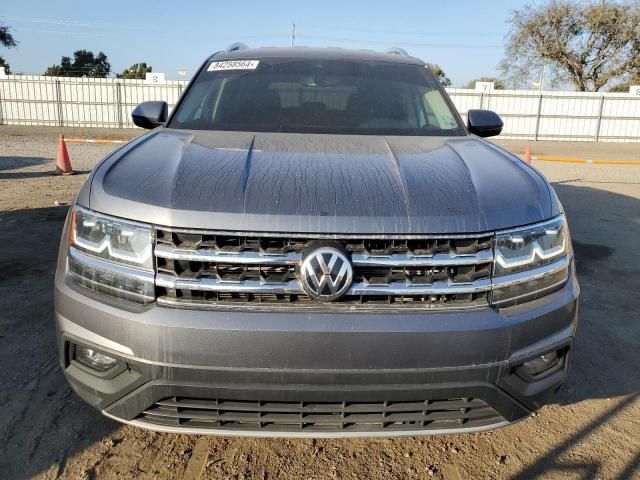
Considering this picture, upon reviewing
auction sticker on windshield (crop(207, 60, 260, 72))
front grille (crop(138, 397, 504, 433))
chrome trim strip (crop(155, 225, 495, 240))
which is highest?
auction sticker on windshield (crop(207, 60, 260, 72))

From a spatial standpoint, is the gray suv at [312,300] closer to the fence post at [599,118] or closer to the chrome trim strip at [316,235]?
the chrome trim strip at [316,235]

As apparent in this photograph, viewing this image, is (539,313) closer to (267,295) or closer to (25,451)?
(267,295)

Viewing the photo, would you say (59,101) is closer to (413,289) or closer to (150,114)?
(150,114)

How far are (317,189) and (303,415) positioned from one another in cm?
82

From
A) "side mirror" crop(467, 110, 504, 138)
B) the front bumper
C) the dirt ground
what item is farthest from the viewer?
"side mirror" crop(467, 110, 504, 138)

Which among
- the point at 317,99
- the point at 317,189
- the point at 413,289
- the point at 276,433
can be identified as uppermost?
the point at 317,99

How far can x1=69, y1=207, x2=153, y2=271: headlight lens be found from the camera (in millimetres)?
1917

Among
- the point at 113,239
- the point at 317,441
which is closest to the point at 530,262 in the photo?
the point at 317,441

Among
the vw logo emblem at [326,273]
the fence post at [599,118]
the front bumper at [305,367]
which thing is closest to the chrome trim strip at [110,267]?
the front bumper at [305,367]

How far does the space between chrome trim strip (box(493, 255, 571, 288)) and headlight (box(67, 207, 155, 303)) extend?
1258 millimetres

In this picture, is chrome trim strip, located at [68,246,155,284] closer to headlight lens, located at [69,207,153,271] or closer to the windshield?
headlight lens, located at [69,207,153,271]

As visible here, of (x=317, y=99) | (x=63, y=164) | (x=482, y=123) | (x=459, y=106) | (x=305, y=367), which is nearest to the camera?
(x=305, y=367)

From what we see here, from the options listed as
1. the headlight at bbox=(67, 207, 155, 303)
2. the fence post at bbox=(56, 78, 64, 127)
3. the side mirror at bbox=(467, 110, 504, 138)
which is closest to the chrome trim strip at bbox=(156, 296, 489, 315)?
the headlight at bbox=(67, 207, 155, 303)

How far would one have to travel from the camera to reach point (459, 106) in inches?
979
